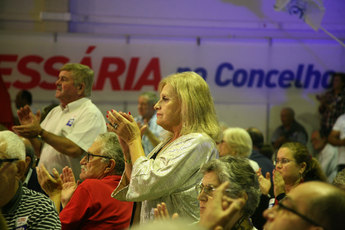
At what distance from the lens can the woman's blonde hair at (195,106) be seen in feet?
8.77

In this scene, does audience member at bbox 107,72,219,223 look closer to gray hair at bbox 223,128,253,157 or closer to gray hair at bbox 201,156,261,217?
gray hair at bbox 201,156,261,217

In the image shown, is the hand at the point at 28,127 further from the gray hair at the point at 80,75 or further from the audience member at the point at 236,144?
the audience member at the point at 236,144

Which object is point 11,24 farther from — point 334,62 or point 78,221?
point 78,221

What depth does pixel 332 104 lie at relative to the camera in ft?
26.3

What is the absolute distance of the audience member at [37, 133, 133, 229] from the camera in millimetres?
3021

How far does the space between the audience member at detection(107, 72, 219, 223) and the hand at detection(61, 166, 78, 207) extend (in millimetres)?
637

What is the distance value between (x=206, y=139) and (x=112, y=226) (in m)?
0.87

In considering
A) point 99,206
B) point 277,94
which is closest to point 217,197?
point 99,206

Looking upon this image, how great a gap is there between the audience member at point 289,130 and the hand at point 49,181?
16.6 feet

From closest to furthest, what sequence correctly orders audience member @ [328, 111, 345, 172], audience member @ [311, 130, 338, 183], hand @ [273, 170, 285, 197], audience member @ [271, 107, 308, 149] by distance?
1. hand @ [273, 170, 285, 197]
2. audience member @ [328, 111, 345, 172]
3. audience member @ [311, 130, 338, 183]
4. audience member @ [271, 107, 308, 149]

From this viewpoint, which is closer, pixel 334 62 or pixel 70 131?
pixel 70 131

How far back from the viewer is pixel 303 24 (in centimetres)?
874

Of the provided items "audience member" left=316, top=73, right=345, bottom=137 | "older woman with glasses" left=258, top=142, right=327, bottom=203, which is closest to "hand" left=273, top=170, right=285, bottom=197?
"older woman with glasses" left=258, top=142, right=327, bottom=203

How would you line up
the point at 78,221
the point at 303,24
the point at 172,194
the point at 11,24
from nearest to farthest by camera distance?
the point at 172,194, the point at 78,221, the point at 11,24, the point at 303,24
